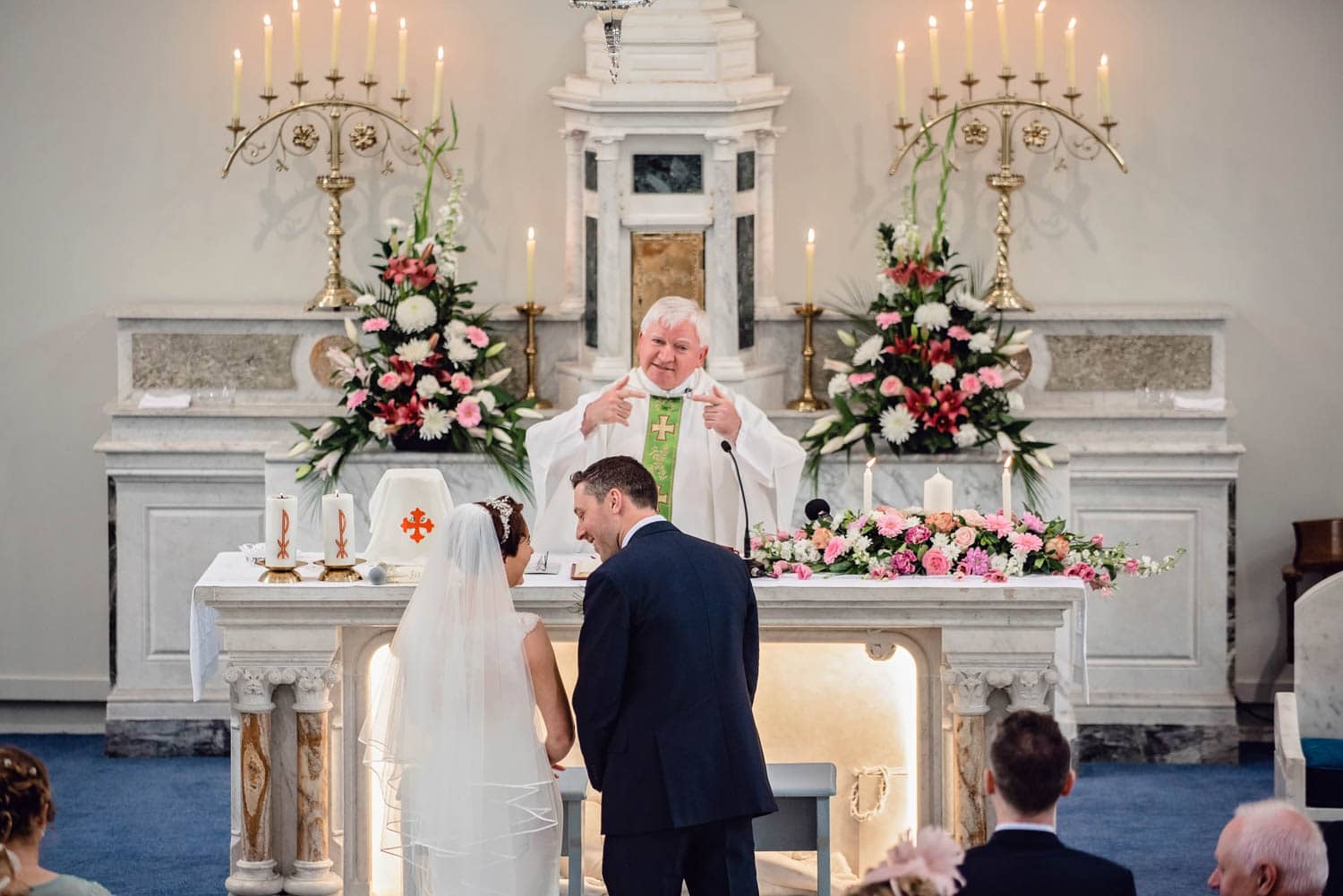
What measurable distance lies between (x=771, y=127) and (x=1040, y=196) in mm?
1468

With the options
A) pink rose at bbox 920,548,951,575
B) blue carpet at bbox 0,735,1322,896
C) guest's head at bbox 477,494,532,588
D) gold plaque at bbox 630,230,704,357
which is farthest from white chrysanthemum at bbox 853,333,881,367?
guest's head at bbox 477,494,532,588

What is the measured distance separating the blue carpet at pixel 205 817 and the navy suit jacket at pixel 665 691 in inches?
107

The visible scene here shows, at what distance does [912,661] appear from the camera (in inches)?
238

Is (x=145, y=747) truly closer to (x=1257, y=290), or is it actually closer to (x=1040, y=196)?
(x=1040, y=196)

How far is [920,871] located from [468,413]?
17.2 ft

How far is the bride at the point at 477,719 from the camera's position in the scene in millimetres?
5125

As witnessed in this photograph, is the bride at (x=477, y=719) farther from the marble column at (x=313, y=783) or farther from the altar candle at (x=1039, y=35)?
the altar candle at (x=1039, y=35)

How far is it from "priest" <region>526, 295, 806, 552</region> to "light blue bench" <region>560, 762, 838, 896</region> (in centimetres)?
138

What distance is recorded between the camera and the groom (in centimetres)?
483

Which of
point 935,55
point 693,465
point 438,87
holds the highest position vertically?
point 935,55

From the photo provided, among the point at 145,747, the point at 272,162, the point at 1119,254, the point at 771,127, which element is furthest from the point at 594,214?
the point at 145,747

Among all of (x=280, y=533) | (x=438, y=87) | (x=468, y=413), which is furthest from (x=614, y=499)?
(x=438, y=87)

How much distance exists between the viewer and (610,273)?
845cm

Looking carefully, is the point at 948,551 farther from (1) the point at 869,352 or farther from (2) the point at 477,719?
(1) the point at 869,352
